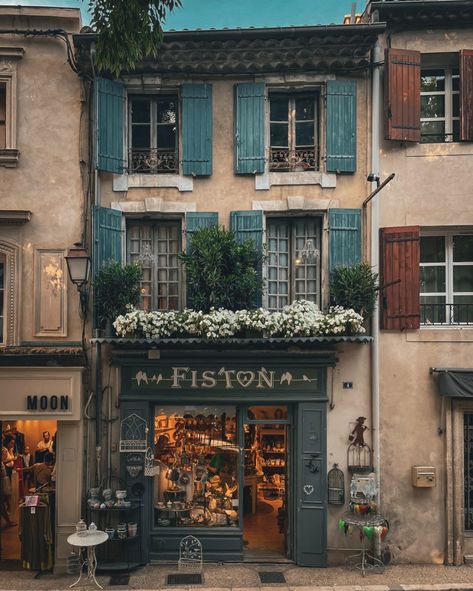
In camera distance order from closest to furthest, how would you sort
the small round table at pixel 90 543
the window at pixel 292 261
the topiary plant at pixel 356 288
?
the small round table at pixel 90 543 → the topiary plant at pixel 356 288 → the window at pixel 292 261

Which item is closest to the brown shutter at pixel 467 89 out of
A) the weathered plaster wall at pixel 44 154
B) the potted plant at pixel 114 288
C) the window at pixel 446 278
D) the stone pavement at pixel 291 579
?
the window at pixel 446 278

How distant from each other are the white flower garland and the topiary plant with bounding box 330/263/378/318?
0.21m

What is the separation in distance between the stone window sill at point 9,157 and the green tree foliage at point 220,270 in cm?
340

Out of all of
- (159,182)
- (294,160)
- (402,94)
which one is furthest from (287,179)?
(402,94)

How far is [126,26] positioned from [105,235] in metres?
3.56

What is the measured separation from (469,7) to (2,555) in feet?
41.9

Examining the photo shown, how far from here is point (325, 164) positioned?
34.8 ft

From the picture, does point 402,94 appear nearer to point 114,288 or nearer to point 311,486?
point 114,288

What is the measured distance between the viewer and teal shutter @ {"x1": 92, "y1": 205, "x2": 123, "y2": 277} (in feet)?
34.0

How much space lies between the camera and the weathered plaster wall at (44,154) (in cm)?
1050

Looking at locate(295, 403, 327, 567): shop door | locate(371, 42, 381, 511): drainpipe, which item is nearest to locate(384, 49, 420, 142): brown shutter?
locate(371, 42, 381, 511): drainpipe

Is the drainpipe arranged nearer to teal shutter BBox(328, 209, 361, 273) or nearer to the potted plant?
teal shutter BBox(328, 209, 361, 273)

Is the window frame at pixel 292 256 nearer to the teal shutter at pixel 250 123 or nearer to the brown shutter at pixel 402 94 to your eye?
the teal shutter at pixel 250 123

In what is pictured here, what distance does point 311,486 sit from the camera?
1028 cm
